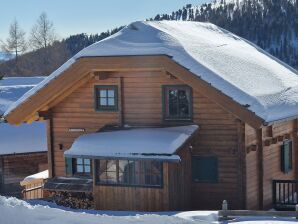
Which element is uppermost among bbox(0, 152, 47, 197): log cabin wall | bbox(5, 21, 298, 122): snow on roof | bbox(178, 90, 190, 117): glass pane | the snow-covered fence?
bbox(5, 21, 298, 122): snow on roof

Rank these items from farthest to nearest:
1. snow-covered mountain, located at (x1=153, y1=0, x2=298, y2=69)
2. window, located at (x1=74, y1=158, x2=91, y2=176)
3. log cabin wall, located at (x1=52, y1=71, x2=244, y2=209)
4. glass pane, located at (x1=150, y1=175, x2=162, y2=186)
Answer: snow-covered mountain, located at (x1=153, y1=0, x2=298, y2=69)
window, located at (x1=74, y1=158, x2=91, y2=176)
log cabin wall, located at (x1=52, y1=71, x2=244, y2=209)
glass pane, located at (x1=150, y1=175, x2=162, y2=186)

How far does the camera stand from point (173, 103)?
62.2ft

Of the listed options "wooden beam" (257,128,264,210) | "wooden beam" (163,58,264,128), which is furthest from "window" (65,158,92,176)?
"wooden beam" (257,128,264,210)

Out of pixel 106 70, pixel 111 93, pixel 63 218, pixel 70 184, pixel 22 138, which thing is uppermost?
pixel 106 70

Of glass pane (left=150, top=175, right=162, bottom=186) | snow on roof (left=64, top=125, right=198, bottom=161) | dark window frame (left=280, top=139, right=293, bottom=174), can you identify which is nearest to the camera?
snow on roof (left=64, top=125, right=198, bottom=161)

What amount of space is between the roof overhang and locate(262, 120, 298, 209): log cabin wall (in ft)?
9.41

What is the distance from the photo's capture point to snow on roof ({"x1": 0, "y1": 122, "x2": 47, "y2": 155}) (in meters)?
28.3

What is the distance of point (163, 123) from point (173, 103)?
73 centimetres

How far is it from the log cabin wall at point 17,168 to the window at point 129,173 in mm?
11187

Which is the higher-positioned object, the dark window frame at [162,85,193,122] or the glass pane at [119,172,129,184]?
the dark window frame at [162,85,193,122]

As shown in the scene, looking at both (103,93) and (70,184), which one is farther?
(103,93)

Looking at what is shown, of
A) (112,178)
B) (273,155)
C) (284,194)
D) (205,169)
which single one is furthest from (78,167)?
(284,194)

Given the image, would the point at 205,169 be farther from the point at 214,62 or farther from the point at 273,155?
the point at 214,62

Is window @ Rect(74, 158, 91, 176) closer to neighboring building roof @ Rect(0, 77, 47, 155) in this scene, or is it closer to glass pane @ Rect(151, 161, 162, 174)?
glass pane @ Rect(151, 161, 162, 174)
